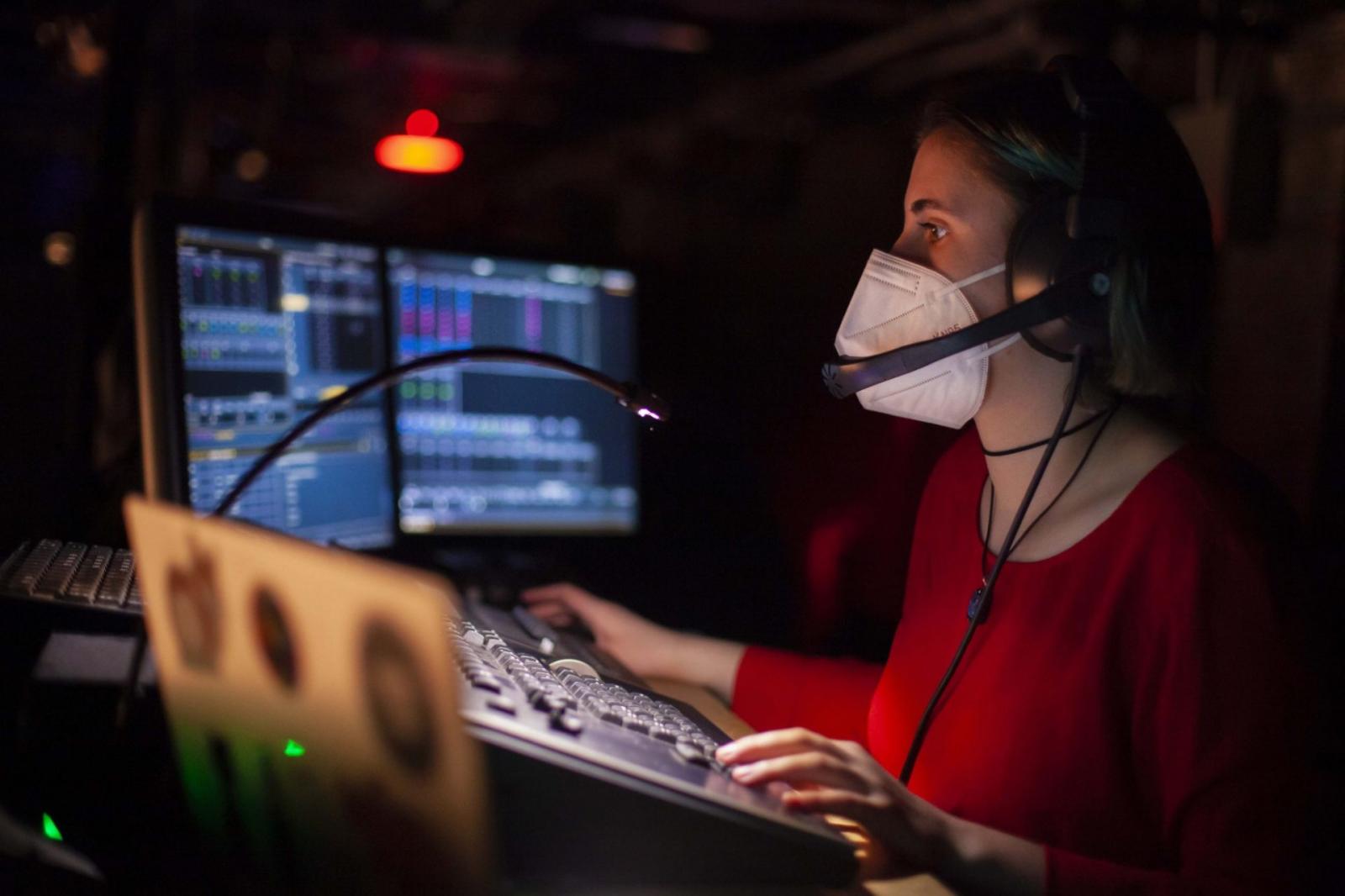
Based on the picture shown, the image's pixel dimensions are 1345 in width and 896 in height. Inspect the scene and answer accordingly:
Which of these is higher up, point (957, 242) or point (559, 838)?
point (957, 242)

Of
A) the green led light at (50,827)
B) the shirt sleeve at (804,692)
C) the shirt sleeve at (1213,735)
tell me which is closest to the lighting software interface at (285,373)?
the green led light at (50,827)

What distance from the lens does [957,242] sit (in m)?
0.96

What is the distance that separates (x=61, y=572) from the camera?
83cm

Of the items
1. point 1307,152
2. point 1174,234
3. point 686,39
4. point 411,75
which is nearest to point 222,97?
point 411,75

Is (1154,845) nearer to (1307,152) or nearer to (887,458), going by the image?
(887,458)

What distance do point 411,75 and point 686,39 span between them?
1.52 meters

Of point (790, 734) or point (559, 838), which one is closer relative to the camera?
point (559, 838)

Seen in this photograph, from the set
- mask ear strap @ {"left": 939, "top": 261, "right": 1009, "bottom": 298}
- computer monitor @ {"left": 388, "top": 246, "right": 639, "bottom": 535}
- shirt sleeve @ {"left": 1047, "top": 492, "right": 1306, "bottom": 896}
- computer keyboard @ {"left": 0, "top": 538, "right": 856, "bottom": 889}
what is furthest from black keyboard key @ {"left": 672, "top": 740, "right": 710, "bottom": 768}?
computer monitor @ {"left": 388, "top": 246, "right": 639, "bottom": 535}

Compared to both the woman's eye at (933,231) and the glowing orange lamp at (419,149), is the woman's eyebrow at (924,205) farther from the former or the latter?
the glowing orange lamp at (419,149)

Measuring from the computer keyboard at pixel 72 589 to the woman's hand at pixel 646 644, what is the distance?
A: 515 millimetres

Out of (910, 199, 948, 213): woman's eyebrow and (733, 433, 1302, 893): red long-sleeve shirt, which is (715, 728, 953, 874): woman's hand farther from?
(910, 199, 948, 213): woman's eyebrow

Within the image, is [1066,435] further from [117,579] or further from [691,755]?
[117,579]

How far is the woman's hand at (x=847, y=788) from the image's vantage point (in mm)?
648

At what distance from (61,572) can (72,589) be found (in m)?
0.06
